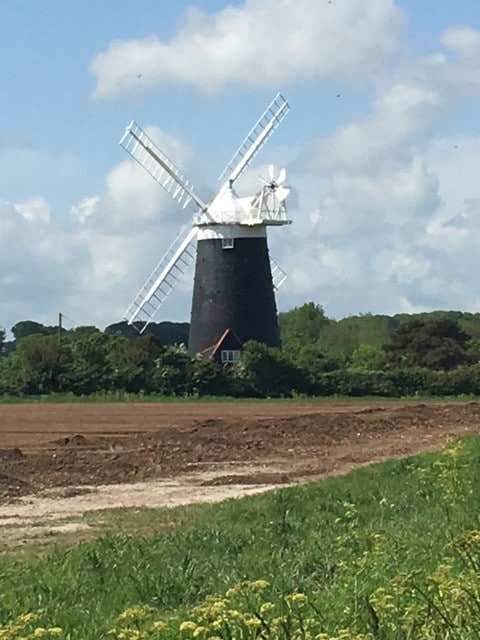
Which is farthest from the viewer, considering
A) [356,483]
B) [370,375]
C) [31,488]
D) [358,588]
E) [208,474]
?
[370,375]

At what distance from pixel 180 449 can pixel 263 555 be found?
20.2 m

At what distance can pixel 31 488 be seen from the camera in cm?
2375

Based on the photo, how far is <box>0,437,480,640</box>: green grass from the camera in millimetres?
9047

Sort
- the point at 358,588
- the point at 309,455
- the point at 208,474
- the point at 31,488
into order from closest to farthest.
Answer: the point at 358,588, the point at 31,488, the point at 208,474, the point at 309,455

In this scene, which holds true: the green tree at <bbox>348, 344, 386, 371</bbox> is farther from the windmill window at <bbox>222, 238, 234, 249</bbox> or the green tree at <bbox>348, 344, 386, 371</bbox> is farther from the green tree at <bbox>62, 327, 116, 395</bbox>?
the green tree at <bbox>62, 327, 116, 395</bbox>

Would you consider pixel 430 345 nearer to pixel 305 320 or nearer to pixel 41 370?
pixel 41 370

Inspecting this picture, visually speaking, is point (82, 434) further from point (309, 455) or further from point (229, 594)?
point (229, 594)

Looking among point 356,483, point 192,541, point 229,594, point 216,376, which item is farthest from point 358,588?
point 216,376

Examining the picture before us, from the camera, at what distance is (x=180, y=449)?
32.7 metres

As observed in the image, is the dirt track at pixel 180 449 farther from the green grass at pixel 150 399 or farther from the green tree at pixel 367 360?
the green tree at pixel 367 360

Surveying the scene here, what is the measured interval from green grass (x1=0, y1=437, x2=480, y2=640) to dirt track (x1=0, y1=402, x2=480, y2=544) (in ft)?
13.7

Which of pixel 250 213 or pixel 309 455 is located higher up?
pixel 250 213

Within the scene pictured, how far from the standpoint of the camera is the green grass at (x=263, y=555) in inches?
356

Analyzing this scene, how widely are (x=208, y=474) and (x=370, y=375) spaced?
4348 centimetres
